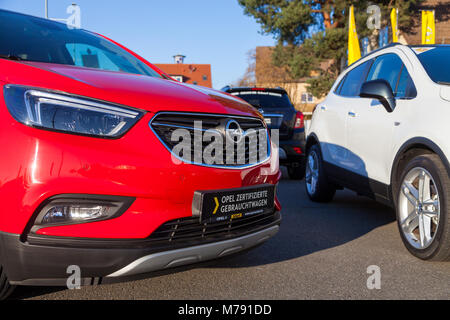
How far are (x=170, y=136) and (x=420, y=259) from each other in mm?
2144

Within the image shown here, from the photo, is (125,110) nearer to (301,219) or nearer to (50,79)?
(50,79)

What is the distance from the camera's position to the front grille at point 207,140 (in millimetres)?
2379

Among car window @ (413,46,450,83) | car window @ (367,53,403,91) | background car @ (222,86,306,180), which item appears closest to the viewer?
car window @ (413,46,450,83)

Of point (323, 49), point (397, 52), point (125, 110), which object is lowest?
point (125, 110)

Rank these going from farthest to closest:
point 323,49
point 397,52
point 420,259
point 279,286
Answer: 1. point 323,49
2. point 397,52
3. point 420,259
4. point 279,286

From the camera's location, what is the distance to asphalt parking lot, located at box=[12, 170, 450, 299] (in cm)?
272

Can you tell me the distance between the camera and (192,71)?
73.1 m

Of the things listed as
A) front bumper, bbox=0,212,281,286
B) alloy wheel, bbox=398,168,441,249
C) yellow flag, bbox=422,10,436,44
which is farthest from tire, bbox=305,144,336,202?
yellow flag, bbox=422,10,436,44

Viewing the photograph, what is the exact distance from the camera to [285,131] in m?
7.70

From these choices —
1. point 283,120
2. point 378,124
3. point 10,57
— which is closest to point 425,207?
point 378,124

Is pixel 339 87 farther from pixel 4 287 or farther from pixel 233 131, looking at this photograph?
pixel 4 287

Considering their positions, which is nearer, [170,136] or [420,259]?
[170,136]

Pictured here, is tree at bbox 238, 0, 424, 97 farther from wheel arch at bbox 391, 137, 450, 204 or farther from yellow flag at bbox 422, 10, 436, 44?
wheel arch at bbox 391, 137, 450, 204
